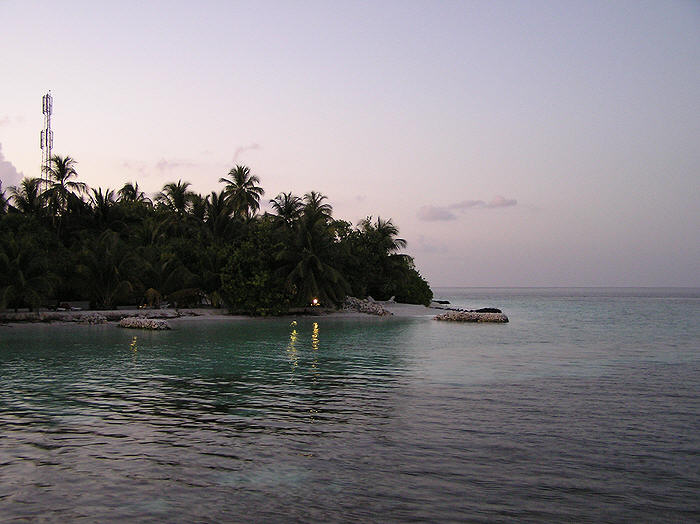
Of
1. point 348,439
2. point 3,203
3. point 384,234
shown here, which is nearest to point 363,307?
point 384,234

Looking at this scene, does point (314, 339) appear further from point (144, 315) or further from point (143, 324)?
point (144, 315)

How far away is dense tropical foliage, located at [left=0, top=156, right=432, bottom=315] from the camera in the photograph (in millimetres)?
43719

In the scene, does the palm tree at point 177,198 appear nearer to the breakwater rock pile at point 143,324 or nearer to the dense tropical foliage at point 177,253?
the dense tropical foliage at point 177,253

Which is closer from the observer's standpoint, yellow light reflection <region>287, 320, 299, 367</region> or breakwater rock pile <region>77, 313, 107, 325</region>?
yellow light reflection <region>287, 320, 299, 367</region>

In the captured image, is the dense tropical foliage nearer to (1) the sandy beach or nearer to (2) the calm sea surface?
(1) the sandy beach

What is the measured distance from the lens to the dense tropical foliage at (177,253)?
43719 mm

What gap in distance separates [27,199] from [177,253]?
1512cm

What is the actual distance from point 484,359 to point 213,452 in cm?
1557

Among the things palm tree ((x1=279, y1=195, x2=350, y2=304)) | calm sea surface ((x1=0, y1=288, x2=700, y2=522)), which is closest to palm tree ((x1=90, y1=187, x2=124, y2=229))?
palm tree ((x1=279, y1=195, x2=350, y2=304))

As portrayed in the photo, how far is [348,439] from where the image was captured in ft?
35.0

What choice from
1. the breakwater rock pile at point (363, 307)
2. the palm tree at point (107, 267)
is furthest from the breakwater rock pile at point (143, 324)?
the breakwater rock pile at point (363, 307)

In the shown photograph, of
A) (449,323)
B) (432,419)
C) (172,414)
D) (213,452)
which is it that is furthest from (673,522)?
(449,323)

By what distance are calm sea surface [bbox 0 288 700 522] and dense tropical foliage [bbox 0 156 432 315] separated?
69.5ft

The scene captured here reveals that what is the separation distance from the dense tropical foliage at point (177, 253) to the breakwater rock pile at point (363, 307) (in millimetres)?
1390
